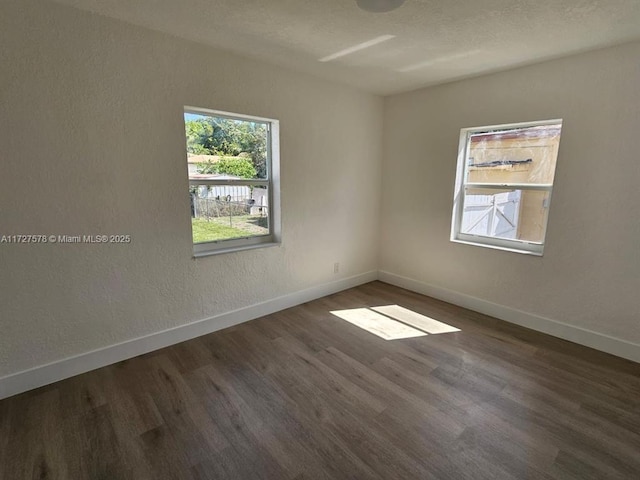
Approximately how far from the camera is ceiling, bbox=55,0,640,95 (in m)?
1.86

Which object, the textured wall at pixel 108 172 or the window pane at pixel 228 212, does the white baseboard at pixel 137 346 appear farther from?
the window pane at pixel 228 212

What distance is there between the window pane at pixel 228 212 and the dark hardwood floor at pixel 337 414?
0.98m

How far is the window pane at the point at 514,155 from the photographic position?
111 inches

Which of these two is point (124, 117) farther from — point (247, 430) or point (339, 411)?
point (339, 411)

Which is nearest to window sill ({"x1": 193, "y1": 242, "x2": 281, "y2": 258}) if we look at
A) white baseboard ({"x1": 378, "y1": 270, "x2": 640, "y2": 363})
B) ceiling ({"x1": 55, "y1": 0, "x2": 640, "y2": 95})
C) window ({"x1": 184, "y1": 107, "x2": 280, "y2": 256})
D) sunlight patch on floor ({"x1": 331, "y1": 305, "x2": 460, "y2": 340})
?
window ({"x1": 184, "y1": 107, "x2": 280, "y2": 256})

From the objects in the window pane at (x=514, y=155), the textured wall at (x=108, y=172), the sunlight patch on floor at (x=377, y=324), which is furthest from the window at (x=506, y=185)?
the textured wall at (x=108, y=172)

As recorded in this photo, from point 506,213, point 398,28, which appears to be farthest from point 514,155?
point 398,28

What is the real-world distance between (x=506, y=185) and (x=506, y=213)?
285 millimetres

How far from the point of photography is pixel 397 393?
208 cm

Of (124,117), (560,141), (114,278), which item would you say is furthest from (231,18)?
(560,141)

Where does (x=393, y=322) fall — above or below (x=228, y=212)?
below

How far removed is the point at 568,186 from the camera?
104 inches

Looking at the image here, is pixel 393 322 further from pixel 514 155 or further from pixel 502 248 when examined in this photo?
pixel 514 155

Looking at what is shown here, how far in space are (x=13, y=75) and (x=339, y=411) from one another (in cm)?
280
